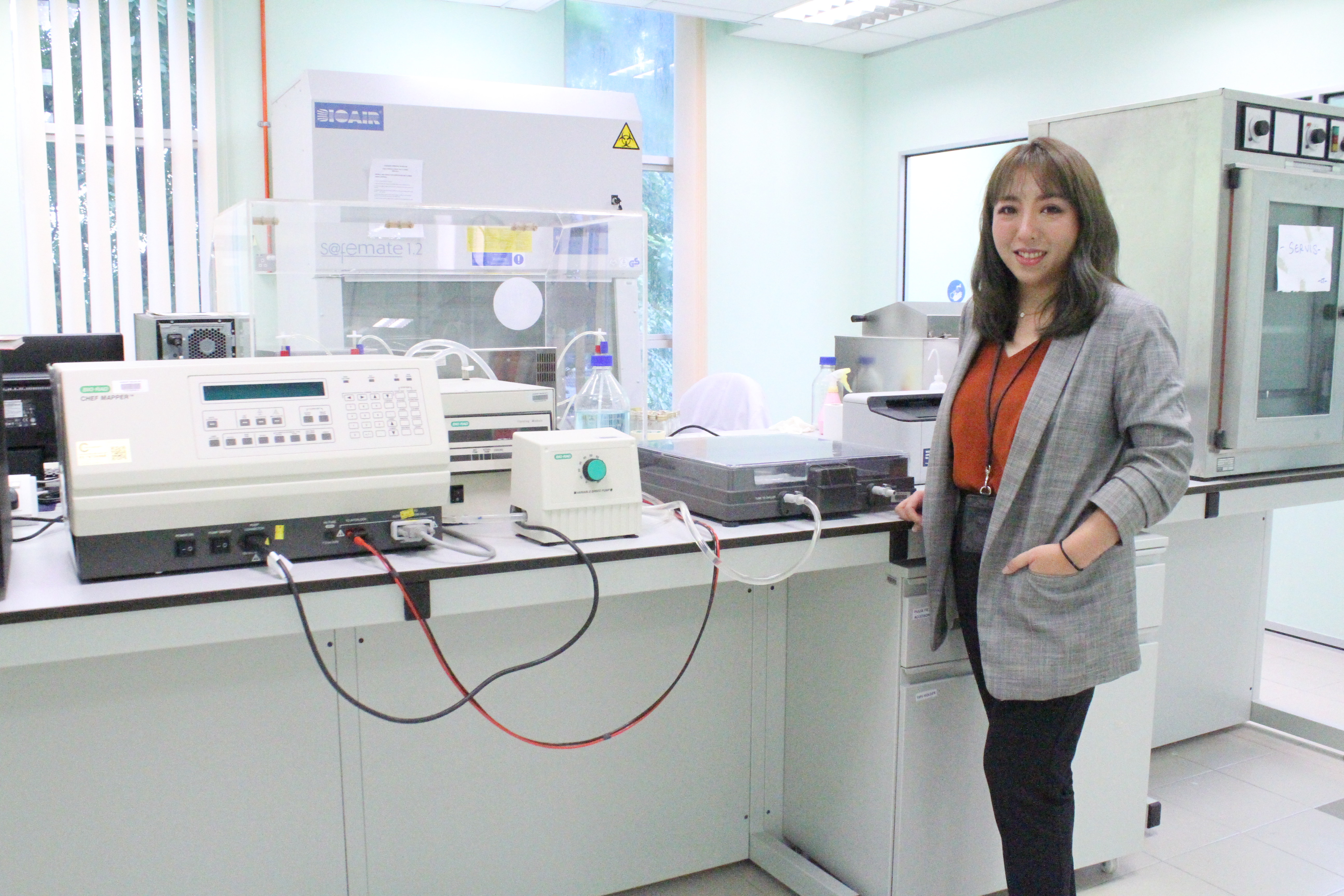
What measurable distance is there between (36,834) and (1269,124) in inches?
98.9

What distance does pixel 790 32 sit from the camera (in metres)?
4.86

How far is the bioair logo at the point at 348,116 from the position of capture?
3.20m

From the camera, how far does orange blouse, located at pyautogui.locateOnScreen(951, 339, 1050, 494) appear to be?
153 centimetres

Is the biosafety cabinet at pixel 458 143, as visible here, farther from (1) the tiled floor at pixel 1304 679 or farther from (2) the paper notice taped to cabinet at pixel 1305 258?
(1) the tiled floor at pixel 1304 679

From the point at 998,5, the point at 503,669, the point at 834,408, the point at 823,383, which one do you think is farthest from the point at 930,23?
the point at 503,669

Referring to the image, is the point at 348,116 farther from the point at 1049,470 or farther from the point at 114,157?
the point at 1049,470

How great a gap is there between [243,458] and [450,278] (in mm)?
1699

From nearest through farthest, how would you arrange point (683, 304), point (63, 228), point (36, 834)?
point (36, 834), point (63, 228), point (683, 304)

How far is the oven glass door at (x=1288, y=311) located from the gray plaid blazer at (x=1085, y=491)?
828 mm

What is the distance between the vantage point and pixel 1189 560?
2.55 metres

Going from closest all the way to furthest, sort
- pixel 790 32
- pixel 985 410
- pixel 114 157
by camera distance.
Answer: pixel 985 410, pixel 114 157, pixel 790 32

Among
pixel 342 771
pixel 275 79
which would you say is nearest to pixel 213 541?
pixel 342 771

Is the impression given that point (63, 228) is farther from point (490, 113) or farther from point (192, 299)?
point (490, 113)

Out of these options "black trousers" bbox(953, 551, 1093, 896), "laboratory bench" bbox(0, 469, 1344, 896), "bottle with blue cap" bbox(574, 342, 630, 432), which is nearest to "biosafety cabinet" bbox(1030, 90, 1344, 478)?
"laboratory bench" bbox(0, 469, 1344, 896)
